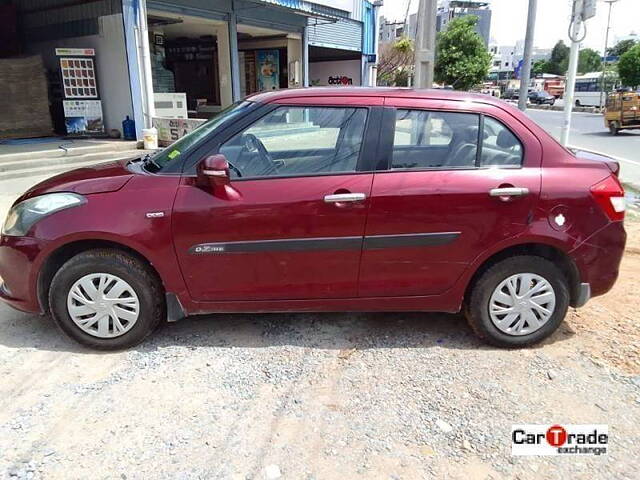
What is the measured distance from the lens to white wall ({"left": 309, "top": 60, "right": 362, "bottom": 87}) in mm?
23703

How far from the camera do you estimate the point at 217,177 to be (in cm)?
318

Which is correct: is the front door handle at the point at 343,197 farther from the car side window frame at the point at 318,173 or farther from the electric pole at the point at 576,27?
the electric pole at the point at 576,27

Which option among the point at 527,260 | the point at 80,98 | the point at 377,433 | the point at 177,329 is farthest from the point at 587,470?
the point at 80,98

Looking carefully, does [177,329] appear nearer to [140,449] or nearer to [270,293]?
[270,293]

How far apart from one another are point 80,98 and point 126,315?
10786mm

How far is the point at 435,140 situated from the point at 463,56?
1176 inches

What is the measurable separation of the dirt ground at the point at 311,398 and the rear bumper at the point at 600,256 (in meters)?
0.50

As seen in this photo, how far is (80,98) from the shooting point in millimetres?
12383

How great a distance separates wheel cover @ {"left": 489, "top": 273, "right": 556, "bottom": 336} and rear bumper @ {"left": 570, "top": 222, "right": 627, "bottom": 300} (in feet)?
0.88

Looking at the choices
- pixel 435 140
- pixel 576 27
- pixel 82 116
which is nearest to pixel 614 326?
pixel 435 140

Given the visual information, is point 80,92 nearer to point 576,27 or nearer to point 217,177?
point 576,27

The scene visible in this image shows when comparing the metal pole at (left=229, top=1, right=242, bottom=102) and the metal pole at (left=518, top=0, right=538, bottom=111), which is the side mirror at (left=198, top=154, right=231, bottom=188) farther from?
the metal pole at (left=229, top=1, right=242, bottom=102)

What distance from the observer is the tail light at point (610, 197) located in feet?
11.0

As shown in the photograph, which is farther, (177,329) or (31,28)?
(31,28)
